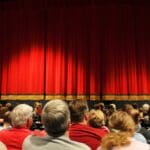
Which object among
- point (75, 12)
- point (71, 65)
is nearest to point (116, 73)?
point (71, 65)

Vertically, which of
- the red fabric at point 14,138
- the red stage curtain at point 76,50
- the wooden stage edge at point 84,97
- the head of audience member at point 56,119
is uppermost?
the red stage curtain at point 76,50

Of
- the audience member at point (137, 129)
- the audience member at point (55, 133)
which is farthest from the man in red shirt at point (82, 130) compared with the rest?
the audience member at point (55, 133)

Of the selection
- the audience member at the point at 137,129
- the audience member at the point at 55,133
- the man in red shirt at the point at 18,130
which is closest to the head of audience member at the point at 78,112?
the man in red shirt at the point at 18,130

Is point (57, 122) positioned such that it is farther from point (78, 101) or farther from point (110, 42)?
point (110, 42)

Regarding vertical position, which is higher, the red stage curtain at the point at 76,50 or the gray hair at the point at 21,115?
the red stage curtain at the point at 76,50

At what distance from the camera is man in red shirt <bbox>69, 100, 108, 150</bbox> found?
3.61m

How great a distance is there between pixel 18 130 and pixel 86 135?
0.69 metres

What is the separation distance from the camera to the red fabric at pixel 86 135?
3.60 metres

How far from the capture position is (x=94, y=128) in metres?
3.82

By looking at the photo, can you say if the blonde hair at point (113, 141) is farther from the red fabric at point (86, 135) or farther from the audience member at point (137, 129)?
the audience member at point (137, 129)

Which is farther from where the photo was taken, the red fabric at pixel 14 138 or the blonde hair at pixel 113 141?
the red fabric at pixel 14 138

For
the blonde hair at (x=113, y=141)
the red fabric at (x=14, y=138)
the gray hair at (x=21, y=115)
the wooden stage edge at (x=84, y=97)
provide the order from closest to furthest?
the blonde hair at (x=113, y=141) → the red fabric at (x=14, y=138) → the gray hair at (x=21, y=115) → the wooden stage edge at (x=84, y=97)

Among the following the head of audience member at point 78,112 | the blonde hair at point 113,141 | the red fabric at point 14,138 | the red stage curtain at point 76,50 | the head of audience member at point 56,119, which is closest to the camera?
the blonde hair at point 113,141

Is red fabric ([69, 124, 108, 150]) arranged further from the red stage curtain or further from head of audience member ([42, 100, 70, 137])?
the red stage curtain
